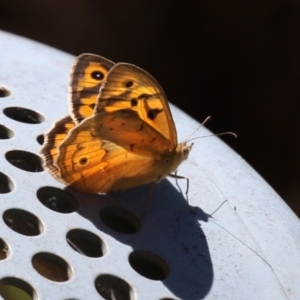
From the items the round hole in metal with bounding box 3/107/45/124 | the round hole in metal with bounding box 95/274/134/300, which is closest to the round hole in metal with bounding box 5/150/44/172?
the round hole in metal with bounding box 3/107/45/124

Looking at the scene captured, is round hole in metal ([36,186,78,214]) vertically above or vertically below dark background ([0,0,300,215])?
above

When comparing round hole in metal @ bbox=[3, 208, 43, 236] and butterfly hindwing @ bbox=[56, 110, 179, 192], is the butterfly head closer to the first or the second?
butterfly hindwing @ bbox=[56, 110, 179, 192]

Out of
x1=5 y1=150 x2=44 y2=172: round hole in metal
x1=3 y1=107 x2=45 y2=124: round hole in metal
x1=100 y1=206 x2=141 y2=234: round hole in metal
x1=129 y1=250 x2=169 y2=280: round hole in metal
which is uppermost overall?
x1=129 y1=250 x2=169 y2=280: round hole in metal

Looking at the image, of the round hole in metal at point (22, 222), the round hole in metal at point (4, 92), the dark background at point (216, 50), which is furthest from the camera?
the dark background at point (216, 50)

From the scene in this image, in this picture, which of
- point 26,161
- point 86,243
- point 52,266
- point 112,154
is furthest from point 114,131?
point 52,266

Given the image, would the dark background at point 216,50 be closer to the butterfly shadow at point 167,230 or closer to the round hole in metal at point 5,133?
the butterfly shadow at point 167,230

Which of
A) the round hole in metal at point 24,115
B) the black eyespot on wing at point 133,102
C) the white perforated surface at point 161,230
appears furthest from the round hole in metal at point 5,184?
the black eyespot on wing at point 133,102

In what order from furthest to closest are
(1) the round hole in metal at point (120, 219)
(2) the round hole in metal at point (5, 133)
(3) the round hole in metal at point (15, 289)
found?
(2) the round hole in metal at point (5, 133) → (1) the round hole in metal at point (120, 219) → (3) the round hole in metal at point (15, 289)

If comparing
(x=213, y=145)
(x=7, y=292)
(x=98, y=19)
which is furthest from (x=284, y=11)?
(x=7, y=292)
